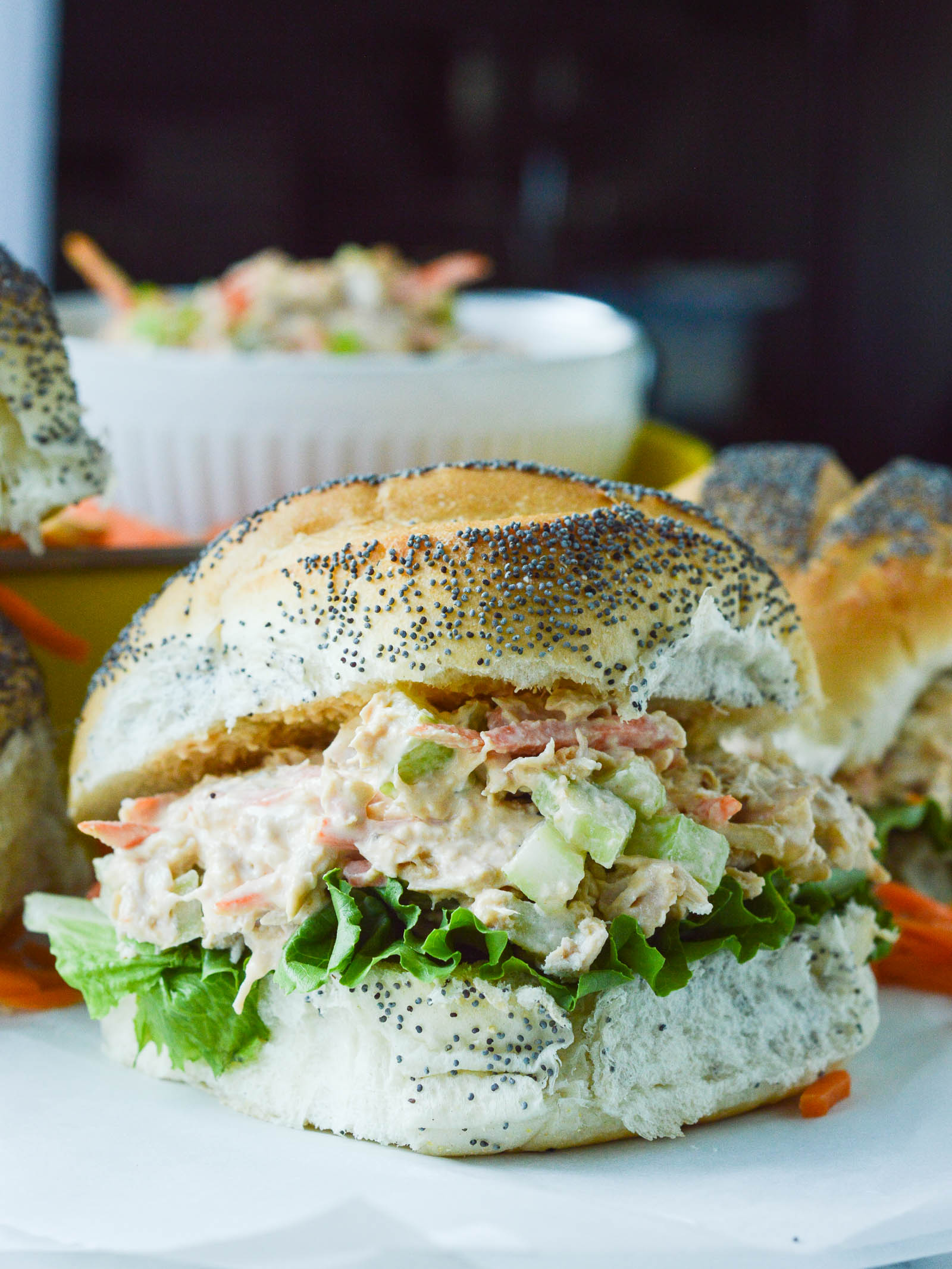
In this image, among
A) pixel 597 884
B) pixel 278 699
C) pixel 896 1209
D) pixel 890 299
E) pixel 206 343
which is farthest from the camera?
pixel 890 299

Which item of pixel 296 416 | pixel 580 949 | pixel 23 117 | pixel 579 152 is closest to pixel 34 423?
pixel 580 949

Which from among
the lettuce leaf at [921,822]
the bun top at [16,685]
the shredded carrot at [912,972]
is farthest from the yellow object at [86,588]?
the shredded carrot at [912,972]

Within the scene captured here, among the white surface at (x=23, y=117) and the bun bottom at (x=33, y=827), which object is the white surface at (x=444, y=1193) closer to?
the bun bottom at (x=33, y=827)

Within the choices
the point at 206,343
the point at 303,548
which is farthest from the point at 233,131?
the point at 303,548

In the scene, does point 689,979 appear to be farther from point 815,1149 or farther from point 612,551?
point 612,551

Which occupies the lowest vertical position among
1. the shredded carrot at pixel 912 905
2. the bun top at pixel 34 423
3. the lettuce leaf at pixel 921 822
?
the shredded carrot at pixel 912 905

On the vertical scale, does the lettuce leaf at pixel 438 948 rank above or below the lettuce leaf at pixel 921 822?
above
